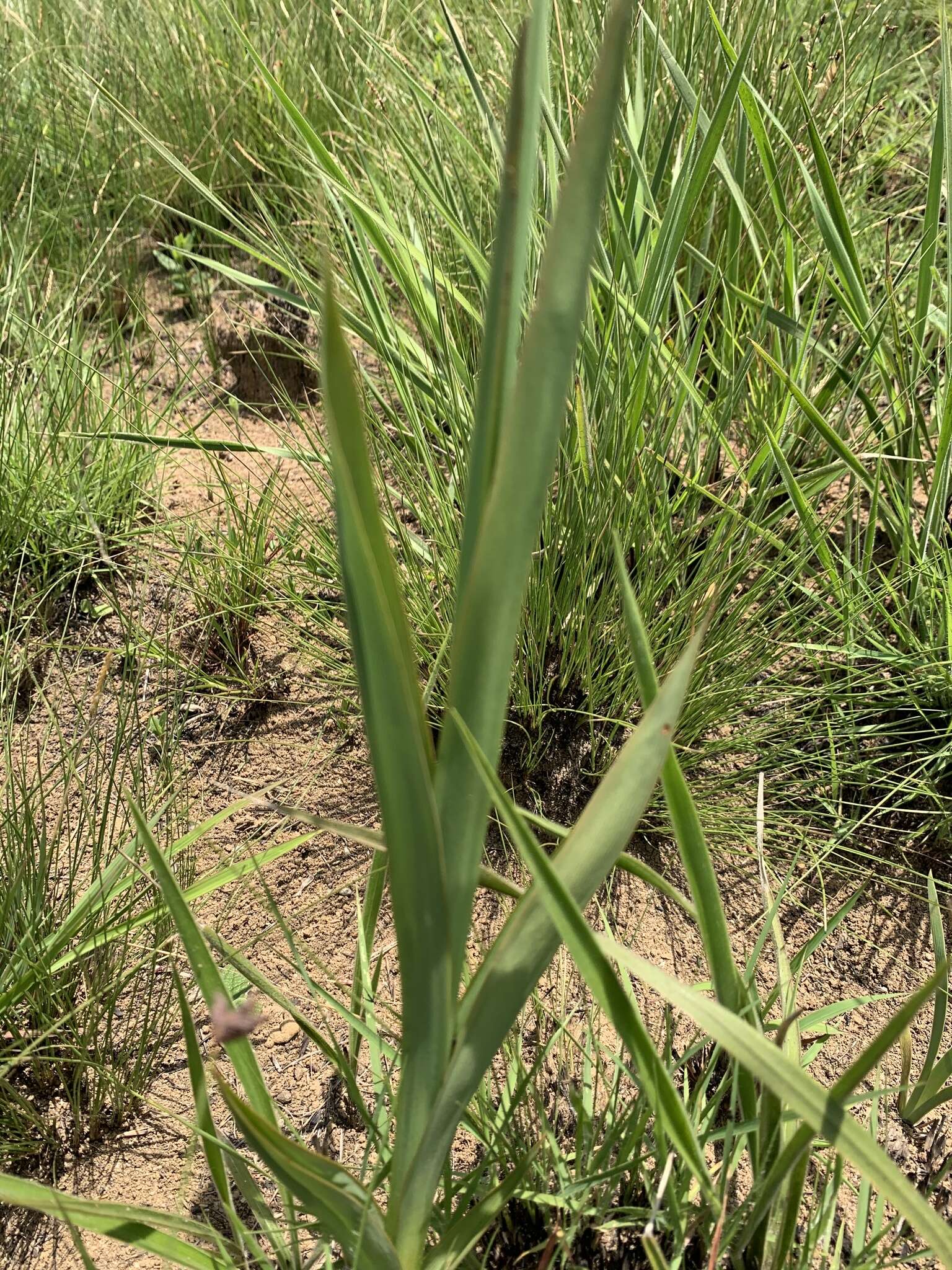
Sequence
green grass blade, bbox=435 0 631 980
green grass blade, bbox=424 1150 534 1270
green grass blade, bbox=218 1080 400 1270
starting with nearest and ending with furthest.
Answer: green grass blade, bbox=435 0 631 980 → green grass blade, bbox=218 1080 400 1270 → green grass blade, bbox=424 1150 534 1270

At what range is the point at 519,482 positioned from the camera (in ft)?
1.72

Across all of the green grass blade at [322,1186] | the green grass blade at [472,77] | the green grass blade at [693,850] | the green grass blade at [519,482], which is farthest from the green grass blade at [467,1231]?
the green grass blade at [472,77]

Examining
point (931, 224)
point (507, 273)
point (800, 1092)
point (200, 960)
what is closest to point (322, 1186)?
point (200, 960)

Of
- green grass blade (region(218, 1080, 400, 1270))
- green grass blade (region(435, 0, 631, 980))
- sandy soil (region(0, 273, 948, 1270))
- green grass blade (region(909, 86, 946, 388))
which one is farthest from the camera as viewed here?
green grass blade (region(909, 86, 946, 388))

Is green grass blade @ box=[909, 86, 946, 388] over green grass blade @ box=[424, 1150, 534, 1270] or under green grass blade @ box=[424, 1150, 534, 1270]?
over

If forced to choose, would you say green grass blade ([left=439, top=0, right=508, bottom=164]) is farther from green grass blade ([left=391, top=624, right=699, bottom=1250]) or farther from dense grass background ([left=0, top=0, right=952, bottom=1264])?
green grass blade ([left=391, top=624, right=699, bottom=1250])

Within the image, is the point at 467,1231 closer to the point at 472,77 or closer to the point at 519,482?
the point at 519,482

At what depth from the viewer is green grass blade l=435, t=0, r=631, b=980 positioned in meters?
0.49

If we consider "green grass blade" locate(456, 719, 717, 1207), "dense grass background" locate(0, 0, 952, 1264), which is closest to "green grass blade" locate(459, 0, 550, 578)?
"green grass blade" locate(456, 719, 717, 1207)

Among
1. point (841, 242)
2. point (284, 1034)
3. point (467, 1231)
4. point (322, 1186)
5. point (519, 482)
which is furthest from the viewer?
point (841, 242)

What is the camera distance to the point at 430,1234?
2.94ft

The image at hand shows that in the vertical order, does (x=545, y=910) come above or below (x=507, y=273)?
below

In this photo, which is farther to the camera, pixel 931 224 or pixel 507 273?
pixel 931 224

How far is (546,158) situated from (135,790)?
987mm
